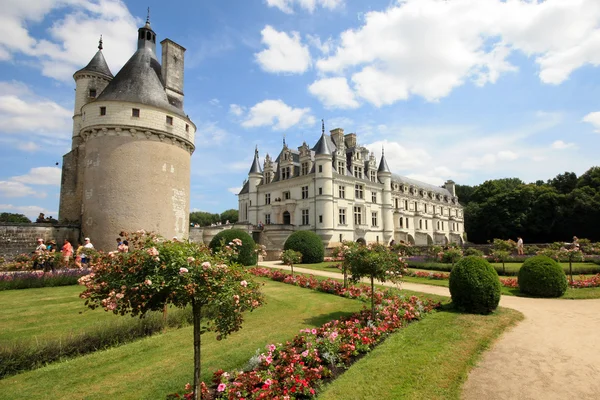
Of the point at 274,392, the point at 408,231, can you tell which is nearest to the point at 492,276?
the point at 274,392

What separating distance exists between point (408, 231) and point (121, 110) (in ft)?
124

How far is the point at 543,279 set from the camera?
1263cm

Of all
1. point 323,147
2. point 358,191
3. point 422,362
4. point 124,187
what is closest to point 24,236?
point 124,187

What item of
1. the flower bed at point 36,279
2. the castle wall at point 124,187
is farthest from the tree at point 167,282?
the castle wall at point 124,187

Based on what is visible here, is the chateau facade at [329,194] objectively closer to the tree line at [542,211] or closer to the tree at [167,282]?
the tree line at [542,211]

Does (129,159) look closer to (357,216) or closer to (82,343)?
(82,343)

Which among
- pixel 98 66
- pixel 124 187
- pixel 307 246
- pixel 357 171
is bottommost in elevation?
pixel 307 246

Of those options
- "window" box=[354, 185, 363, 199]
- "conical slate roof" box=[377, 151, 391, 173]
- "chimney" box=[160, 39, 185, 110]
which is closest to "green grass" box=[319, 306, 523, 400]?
"chimney" box=[160, 39, 185, 110]

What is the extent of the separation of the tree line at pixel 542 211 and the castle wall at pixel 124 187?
49.5 m

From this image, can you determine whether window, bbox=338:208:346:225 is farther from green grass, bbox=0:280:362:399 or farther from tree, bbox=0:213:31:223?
tree, bbox=0:213:31:223

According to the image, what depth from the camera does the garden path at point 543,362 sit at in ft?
17.4

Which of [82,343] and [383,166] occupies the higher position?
[383,166]

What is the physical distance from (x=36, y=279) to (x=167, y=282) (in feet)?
38.4

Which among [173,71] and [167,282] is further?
[173,71]
